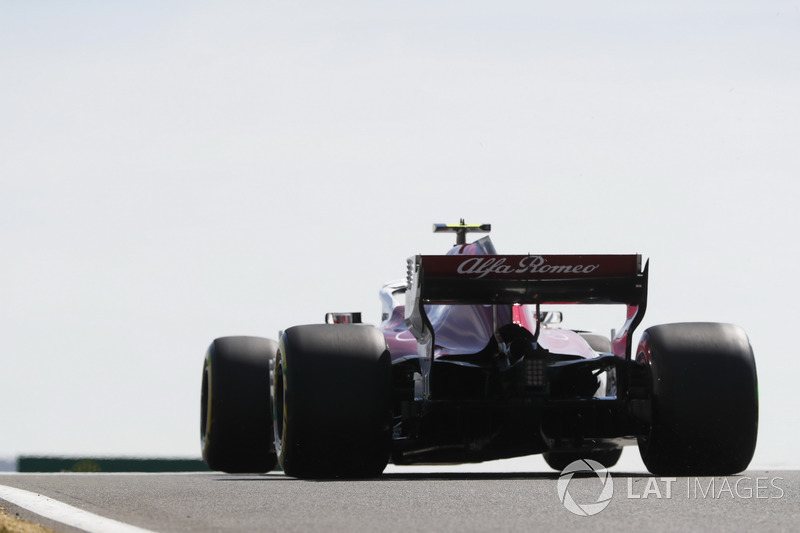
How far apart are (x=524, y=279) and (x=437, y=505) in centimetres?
319

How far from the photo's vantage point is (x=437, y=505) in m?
6.94

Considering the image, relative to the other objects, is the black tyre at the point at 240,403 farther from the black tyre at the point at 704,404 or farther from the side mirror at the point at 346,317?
the black tyre at the point at 704,404

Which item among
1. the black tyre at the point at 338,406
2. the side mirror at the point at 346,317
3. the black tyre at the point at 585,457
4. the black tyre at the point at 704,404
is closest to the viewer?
the black tyre at the point at 338,406

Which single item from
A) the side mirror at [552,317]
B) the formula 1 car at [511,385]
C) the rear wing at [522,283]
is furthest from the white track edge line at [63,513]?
the side mirror at [552,317]

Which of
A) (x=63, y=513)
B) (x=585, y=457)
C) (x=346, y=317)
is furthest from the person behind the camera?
(x=585, y=457)

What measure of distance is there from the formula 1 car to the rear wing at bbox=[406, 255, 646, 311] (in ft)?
0.03

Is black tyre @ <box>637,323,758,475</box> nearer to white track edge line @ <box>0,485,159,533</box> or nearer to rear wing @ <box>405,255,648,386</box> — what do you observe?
rear wing @ <box>405,255,648,386</box>

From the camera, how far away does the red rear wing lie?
9.73m

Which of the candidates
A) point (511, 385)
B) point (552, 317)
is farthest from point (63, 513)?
point (552, 317)

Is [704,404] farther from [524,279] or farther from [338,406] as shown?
[338,406]

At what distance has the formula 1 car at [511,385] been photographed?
31.3ft

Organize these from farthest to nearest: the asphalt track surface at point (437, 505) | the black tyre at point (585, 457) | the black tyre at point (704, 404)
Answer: the black tyre at point (585, 457) < the black tyre at point (704, 404) < the asphalt track surface at point (437, 505)

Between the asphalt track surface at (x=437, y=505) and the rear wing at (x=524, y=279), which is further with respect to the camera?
the rear wing at (x=524, y=279)

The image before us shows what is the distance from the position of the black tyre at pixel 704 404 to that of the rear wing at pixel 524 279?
0.57 m
